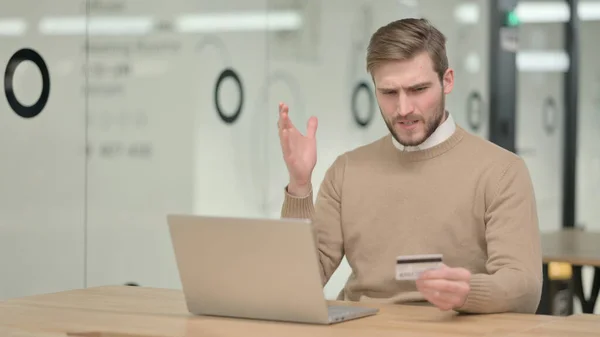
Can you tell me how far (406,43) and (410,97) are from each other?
0.46ft

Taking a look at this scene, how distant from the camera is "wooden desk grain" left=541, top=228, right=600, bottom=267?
4.62 meters

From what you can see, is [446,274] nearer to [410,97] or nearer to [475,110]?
[410,97]

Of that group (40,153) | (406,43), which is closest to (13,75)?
(40,153)

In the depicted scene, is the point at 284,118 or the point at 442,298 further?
the point at 284,118

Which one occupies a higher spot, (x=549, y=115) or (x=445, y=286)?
(x=549, y=115)

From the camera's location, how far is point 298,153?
290 centimetres

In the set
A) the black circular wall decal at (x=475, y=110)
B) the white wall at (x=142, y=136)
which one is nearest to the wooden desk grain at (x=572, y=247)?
the white wall at (x=142, y=136)

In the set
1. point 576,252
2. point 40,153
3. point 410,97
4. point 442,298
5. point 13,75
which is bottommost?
point 576,252

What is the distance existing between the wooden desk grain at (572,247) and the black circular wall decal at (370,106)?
1.10 meters

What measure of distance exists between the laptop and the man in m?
0.47

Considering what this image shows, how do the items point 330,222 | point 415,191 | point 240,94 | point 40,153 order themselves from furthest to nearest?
point 240,94, point 40,153, point 330,222, point 415,191

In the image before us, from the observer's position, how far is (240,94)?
477 centimetres

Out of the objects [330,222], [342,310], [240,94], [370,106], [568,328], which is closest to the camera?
[568,328]

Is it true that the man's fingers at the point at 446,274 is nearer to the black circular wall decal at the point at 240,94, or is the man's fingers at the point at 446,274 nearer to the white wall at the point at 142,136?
the white wall at the point at 142,136
